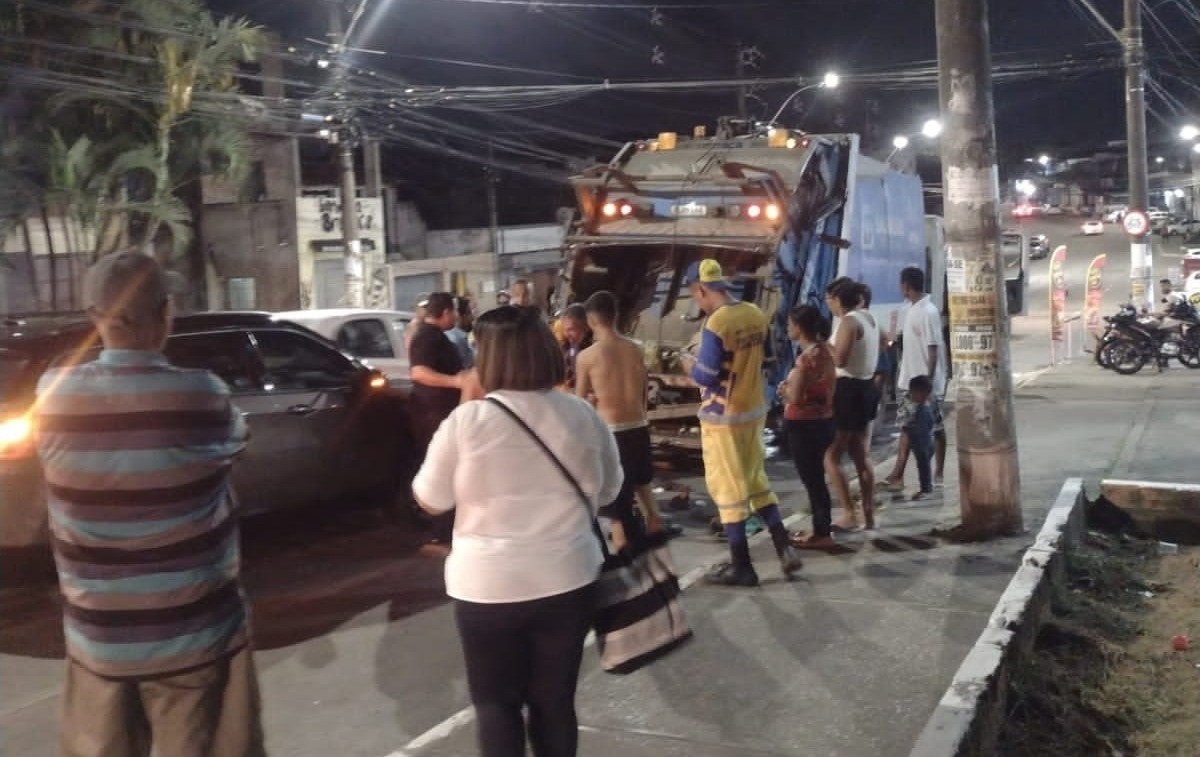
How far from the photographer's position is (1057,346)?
77.5 ft

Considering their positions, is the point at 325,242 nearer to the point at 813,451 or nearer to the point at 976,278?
the point at 813,451

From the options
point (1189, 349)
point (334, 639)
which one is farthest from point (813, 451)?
point (1189, 349)

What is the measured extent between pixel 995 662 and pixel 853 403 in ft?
10.7

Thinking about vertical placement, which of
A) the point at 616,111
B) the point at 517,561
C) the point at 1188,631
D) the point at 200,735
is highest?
the point at 616,111

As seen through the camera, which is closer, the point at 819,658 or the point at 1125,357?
the point at 819,658

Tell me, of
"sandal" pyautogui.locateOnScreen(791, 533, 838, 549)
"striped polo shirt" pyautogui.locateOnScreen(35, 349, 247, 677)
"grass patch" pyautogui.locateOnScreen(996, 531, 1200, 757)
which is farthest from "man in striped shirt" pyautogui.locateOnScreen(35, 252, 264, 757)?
"sandal" pyautogui.locateOnScreen(791, 533, 838, 549)

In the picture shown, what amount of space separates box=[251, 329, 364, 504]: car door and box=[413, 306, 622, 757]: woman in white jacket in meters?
4.52

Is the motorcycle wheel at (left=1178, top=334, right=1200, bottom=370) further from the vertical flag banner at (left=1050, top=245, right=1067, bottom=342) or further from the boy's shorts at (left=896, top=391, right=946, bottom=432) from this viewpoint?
the boy's shorts at (left=896, top=391, right=946, bottom=432)

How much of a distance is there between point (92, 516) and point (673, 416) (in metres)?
7.64

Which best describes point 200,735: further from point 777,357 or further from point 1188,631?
point 777,357

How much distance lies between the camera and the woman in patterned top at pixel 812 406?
7.09 metres

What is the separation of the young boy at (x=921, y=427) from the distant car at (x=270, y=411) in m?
3.64

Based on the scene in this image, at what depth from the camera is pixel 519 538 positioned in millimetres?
3244

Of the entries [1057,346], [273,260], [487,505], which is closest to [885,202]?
[487,505]
